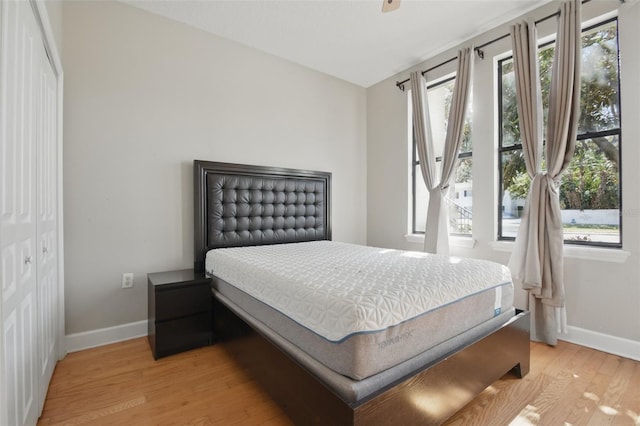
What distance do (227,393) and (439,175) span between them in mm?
2845

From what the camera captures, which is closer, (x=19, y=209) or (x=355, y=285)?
(x=19, y=209)

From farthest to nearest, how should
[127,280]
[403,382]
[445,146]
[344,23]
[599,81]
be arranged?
[445,146]
[344,23]
[127,280]
[599,81]
[403,382]

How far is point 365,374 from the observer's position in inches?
42.6

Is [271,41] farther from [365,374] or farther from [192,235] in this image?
[365,374]

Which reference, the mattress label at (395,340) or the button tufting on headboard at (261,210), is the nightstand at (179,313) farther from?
the mattress label at (395,340)

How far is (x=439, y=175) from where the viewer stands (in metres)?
3.28

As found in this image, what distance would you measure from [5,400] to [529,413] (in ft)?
7.20

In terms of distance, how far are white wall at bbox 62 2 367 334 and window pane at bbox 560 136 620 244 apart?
8.83 feet

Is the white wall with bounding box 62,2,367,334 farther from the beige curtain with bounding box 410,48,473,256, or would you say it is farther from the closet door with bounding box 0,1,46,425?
the beige curtain with bounding box 410,48,473,256

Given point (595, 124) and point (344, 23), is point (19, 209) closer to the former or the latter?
point (344, 23)

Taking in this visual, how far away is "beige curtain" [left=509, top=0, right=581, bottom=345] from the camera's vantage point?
7.31 feet

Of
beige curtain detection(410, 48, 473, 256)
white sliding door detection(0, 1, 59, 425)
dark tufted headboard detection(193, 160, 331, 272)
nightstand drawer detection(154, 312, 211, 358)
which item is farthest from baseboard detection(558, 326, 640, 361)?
white sliding door detection(0, 1, 59, 425)

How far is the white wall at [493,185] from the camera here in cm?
208

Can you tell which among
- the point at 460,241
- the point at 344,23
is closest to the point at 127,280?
the point at 344,23
